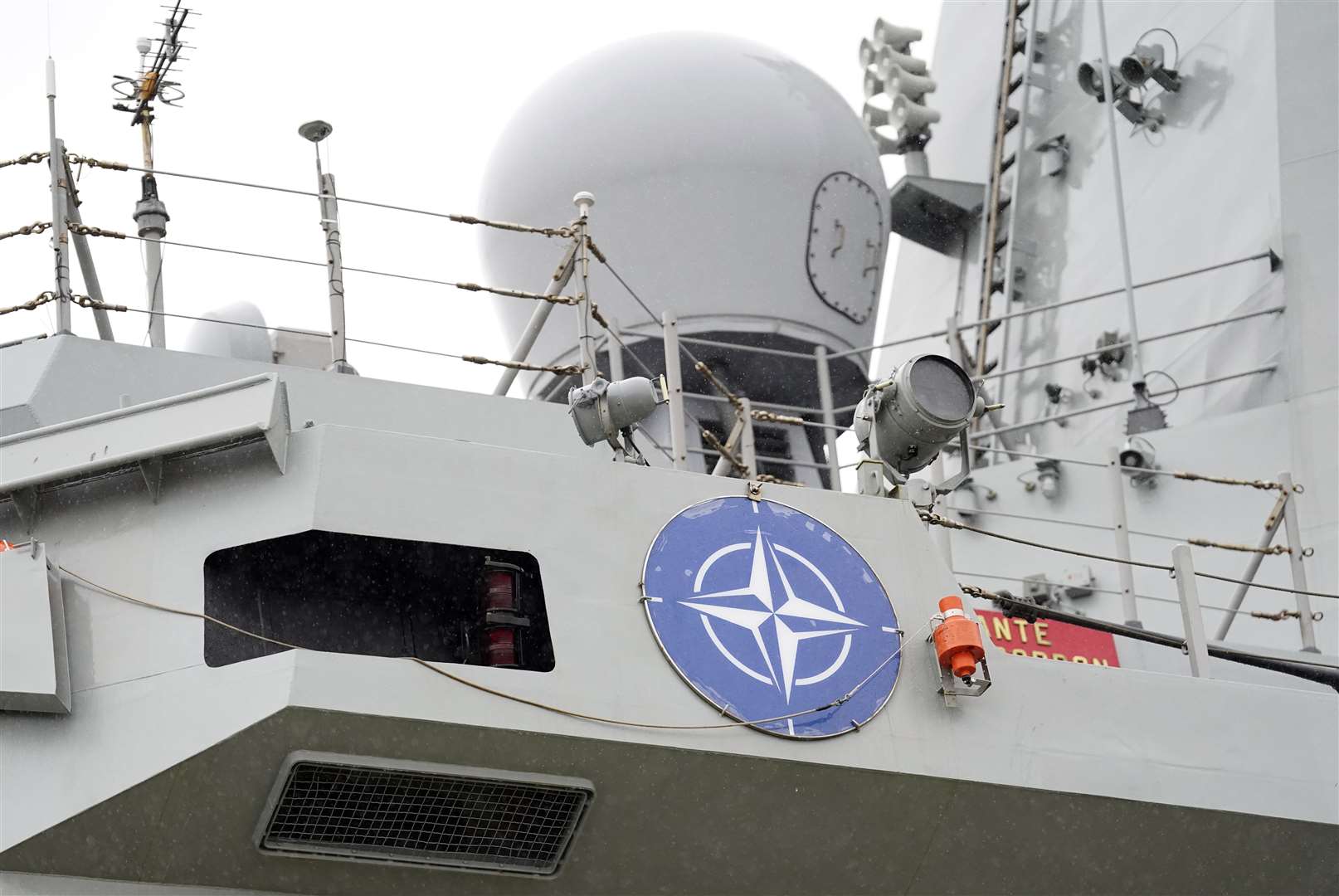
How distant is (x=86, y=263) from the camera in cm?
667

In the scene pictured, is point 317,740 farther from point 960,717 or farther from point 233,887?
point 960,717

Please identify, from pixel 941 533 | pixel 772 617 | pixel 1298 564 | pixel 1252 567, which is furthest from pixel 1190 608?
pixel 772 617

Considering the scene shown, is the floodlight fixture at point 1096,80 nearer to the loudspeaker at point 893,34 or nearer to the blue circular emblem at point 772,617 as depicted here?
the loudspeaker at point 893,34

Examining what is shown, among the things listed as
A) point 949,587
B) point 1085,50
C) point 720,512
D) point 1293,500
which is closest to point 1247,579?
point 1293,500

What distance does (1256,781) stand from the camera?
618 centimetres

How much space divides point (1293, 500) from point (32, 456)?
5.03 m

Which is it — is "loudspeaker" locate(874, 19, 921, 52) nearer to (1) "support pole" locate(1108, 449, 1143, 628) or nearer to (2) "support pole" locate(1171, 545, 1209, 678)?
(1) "support pole" locate(1108, 449, 1143, 628)

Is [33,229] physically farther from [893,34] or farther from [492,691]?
[893,34]

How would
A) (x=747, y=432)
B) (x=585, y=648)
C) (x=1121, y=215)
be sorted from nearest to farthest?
(x=585, y=648)
(x=747, y=432)
(x=1121, y=215)

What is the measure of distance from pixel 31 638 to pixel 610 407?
74.4 inches

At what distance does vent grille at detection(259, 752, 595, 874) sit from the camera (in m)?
→ 4.95

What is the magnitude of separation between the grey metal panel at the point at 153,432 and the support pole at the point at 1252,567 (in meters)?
4.09

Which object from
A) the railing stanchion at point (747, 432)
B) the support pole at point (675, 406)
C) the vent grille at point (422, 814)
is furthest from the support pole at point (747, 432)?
the vent grille at point (422, 814)

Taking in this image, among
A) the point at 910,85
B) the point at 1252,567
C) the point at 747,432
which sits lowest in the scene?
the point at 1252,567
